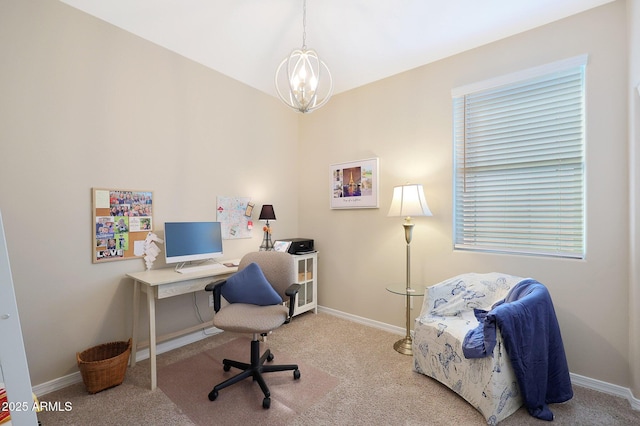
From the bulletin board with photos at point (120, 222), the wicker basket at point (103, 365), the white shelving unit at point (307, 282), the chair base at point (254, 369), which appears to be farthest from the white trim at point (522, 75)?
the wicker basket at point (103, 365)

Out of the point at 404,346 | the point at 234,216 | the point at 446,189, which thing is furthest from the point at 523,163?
the point at 234,216

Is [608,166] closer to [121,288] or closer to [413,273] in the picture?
[413,273]

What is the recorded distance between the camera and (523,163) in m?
2.38

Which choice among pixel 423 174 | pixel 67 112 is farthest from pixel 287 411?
pixel 67 112

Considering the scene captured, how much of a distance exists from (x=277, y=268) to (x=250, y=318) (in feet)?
1.66

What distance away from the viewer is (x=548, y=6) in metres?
2.13

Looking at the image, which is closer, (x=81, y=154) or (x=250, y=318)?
(x=250, y=318)

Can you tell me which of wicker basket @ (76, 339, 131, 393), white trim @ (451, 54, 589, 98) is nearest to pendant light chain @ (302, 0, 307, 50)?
white trim @ (451, 54, 589, 98)

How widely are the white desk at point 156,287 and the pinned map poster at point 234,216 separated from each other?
672mm

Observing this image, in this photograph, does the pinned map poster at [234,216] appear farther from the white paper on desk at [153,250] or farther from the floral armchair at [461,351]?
the floral armchair at [461,351]

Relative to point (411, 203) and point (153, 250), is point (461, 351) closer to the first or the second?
point (411, 203)

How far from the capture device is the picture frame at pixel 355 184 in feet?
10.6

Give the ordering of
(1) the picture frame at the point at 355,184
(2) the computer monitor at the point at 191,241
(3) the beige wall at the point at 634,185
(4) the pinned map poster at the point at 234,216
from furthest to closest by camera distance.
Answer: (1) the picture frame at the point at 355,184 < (4) the pinned map poster at the point at 234,216 < (2) the computer monitor at the point at 191,241 < (3) the beige wall at the point at 634,185

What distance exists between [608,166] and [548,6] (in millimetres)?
1268
